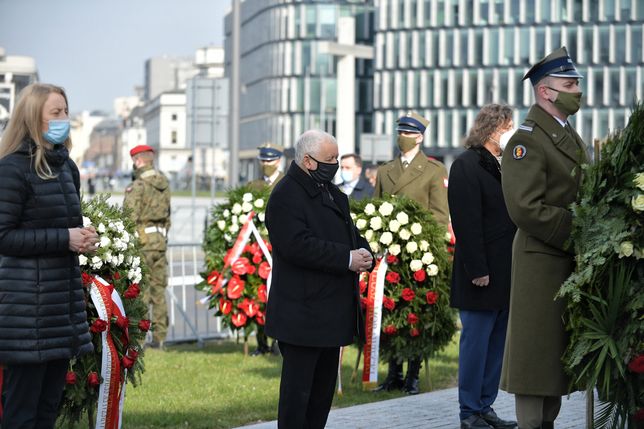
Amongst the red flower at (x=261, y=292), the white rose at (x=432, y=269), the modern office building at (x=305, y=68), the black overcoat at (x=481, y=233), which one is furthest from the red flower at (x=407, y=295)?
the modern office building at (x=305, y=68)

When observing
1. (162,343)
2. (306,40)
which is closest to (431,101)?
(306,40)

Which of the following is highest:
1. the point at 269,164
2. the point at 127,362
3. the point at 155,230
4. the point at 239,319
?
the point at 269,164

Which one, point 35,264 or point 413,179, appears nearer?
point 35,264

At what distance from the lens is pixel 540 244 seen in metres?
6.21

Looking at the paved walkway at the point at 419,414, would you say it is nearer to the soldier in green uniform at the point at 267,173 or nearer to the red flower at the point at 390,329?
the red flower at the point at 390,329

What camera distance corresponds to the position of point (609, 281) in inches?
222

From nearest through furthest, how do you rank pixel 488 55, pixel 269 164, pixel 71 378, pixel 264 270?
pixel 71 378 < pixel 264 270 < pixel 269 164 < pixel 488 55

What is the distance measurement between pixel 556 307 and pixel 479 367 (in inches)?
74.0

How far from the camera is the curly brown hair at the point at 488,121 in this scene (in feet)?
26.1

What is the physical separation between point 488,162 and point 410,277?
2.16 meters

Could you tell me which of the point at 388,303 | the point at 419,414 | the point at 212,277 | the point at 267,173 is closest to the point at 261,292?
the point at 212,277

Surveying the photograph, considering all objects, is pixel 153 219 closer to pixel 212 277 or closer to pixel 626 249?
pixel 212 277

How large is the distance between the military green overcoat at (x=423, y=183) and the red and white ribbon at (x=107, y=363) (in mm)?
3762

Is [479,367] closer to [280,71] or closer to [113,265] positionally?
[113,265]
